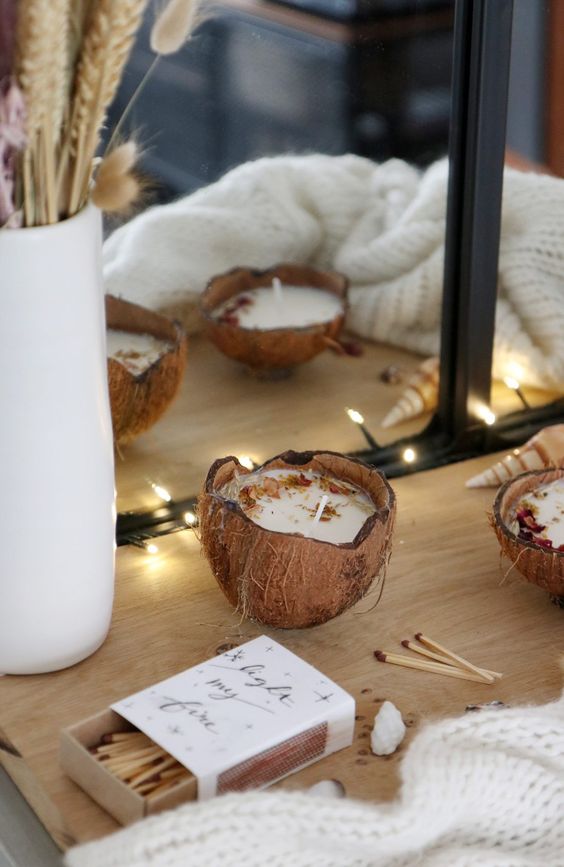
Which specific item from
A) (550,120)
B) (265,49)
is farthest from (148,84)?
(550,120)

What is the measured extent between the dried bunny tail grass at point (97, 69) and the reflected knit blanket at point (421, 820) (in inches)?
12.8

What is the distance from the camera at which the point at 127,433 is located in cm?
95

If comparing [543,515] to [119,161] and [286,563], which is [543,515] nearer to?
[286,563]

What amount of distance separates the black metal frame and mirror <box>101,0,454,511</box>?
0.5 inches

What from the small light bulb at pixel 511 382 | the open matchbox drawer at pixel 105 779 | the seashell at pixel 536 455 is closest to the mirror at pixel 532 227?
the small light bulb at pixel 511 382

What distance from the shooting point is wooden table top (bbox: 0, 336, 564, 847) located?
0.74 m

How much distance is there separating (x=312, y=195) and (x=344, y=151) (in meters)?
0.04

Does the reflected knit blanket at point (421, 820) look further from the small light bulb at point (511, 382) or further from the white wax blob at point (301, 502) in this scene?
the small light bulb at point (511, 382)

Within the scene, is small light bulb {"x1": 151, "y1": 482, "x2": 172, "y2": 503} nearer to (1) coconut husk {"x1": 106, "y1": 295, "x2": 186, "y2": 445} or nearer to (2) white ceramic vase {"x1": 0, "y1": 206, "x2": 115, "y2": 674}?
(1) coconut husk {"x1": 106, "y1": 295, "x2": 186, "y2": 445}

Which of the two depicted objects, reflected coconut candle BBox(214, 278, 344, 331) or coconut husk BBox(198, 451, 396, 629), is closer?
coconut husk BBox(198, 451, 396, 629)

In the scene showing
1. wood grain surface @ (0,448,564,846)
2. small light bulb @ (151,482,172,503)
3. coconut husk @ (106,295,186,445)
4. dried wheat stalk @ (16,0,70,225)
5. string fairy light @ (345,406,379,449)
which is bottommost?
wood grain surface @ (0,448,564,846)

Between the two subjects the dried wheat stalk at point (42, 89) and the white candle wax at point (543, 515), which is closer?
the dried wheat stalk at point (42, 89)

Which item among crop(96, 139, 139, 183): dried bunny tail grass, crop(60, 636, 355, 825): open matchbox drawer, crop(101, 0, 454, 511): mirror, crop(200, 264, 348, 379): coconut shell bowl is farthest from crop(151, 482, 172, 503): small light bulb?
crop(96, 139, 139, 183): dried bunny tail grass

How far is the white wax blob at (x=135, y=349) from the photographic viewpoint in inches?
36.9
